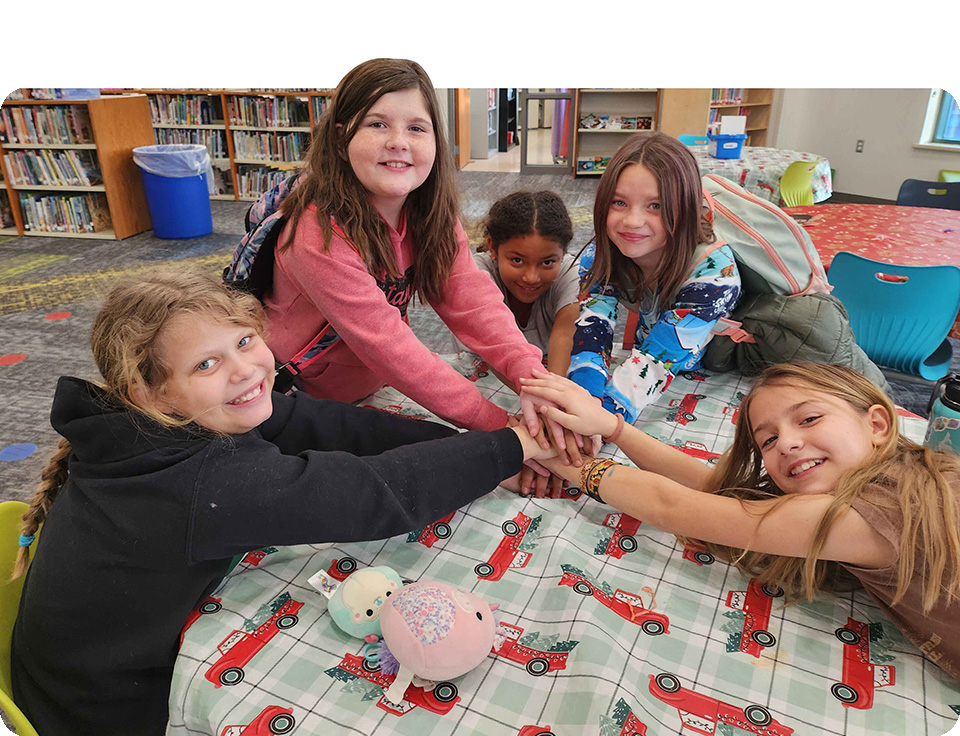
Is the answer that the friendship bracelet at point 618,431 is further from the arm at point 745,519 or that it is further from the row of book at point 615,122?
the row of book at point 615,122

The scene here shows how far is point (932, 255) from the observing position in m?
2.42

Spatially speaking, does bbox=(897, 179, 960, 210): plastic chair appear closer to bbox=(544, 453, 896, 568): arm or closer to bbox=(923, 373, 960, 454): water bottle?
bbox=(923, 373, 960, 454): water bottle

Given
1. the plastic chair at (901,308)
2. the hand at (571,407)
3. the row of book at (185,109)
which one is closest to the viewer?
the hand at (571,407)

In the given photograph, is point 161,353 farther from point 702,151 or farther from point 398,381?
point 702,151

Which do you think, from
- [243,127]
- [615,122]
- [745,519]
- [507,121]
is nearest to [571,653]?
[745,519]

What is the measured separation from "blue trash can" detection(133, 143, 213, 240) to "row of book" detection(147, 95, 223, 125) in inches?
55.9

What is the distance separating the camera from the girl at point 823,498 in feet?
2.79

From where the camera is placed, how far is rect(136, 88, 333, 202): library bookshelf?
6.04m

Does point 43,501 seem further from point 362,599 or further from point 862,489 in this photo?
point 862,489

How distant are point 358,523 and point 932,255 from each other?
2378mm

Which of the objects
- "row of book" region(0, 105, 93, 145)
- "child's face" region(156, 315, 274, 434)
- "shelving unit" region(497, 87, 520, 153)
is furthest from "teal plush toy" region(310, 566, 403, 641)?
"shelving unit" region(497, 87, 520, 153)

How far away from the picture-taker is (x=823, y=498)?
91 centimetres

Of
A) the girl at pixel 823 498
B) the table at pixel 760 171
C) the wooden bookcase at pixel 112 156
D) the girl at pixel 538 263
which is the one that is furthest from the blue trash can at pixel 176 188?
the girl at pixel 823 498

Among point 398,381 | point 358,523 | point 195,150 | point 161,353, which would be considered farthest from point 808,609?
point 195,150
